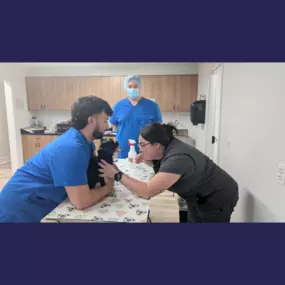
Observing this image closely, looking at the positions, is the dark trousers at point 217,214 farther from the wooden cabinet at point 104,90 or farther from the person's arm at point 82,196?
the wooden cabinet at point 104,90

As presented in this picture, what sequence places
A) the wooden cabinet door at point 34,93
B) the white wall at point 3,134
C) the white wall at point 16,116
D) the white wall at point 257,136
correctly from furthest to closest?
the white wall at point 3,134 → the wooden cabinet door at point 34,93 → the white wall at point 16,116 → the white wall at point 257,136

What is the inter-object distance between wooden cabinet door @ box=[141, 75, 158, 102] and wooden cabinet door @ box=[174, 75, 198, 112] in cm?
36

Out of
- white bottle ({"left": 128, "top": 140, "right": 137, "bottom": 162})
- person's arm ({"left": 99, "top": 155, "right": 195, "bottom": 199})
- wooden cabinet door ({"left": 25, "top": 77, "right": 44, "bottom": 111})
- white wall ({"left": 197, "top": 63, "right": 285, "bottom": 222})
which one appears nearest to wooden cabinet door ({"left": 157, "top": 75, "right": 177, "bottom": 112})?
white wall ({"left": 197, "top": 63, "right": 285, "bottom": 222})

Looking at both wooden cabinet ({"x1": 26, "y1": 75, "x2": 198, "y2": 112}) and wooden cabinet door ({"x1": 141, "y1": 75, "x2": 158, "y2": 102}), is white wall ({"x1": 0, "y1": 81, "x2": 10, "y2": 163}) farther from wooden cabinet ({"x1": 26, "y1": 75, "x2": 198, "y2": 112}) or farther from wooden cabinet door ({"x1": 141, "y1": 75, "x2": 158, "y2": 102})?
wooden cabinet door ({"x1": 141, "y1": 75, "x2": 158, "y2": 102})

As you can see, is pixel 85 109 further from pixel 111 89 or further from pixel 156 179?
pixel 111 89

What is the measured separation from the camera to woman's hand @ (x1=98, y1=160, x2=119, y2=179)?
886mm

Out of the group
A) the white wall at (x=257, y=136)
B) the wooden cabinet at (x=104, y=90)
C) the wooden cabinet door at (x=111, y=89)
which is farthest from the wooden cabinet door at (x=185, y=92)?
the white wall at (x=257, y=136)

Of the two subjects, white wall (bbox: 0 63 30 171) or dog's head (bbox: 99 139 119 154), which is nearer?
dog's head (bbox: 99 139 119 154)

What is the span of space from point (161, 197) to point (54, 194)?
1.73 m

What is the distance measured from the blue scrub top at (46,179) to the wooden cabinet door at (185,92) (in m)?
2.64

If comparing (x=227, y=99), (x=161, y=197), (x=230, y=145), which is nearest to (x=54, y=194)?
(x=230, y=145)

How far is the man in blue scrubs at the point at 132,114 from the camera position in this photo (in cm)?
181

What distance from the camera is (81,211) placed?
0.79 metres

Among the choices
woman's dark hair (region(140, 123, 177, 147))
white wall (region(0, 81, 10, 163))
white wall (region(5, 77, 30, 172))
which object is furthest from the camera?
white wall (region(0, 81, 10, 163))
